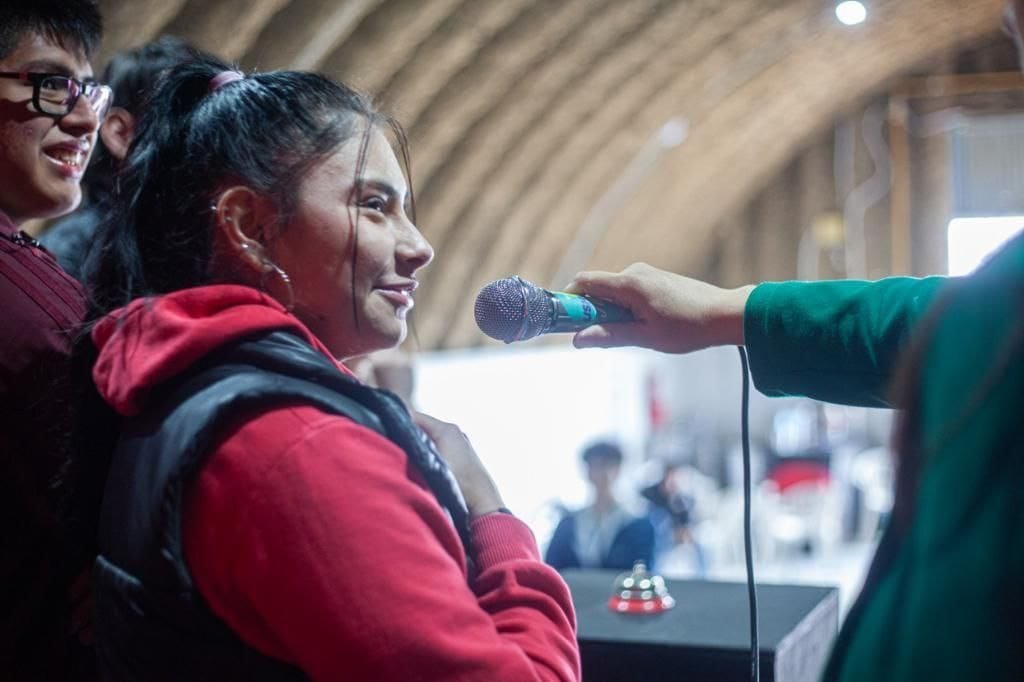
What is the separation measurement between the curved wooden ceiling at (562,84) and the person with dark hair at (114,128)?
1.41m

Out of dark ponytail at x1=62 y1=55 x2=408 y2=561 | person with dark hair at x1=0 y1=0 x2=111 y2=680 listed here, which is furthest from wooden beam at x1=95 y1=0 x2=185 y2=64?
dark ponytail at x1=62 y1=55 x2=408 y2=561

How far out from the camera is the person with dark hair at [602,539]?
5.04 meters

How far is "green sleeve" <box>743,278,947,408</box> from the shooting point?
1.68m

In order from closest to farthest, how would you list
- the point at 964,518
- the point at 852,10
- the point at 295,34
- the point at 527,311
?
1. the point at 964,518
2. the point at 527,311
3. the point at 852,10
4. the point at 295,34

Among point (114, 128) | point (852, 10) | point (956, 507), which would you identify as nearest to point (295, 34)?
point (852, 10)

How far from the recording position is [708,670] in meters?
1.70

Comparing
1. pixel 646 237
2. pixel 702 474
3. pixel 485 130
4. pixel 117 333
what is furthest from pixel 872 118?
pixel 117 333

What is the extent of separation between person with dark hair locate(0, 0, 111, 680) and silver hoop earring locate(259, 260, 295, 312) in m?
0.31

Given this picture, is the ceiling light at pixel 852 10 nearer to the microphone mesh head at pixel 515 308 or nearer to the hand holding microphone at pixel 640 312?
the hand holding microphone at pixel 640 312

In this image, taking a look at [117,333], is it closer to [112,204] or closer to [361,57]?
[112,204]

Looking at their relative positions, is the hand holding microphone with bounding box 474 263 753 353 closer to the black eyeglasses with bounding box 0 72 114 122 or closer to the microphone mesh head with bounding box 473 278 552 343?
the microphone mesh head with bounding box 473 278 552 343

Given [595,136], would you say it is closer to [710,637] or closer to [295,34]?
[295,34]

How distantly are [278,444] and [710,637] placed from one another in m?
0.85

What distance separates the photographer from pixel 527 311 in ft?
5.56
